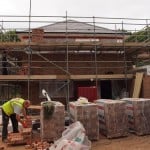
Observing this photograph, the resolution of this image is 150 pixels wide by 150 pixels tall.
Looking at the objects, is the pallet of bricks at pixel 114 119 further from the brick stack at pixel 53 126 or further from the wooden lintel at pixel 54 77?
the wooden lintel at pixel 54 77

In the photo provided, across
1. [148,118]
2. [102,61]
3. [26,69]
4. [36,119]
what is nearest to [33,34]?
[26,69]

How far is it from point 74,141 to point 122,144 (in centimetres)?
242

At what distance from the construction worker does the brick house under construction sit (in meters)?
4.89

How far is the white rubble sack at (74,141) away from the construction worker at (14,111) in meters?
1.84

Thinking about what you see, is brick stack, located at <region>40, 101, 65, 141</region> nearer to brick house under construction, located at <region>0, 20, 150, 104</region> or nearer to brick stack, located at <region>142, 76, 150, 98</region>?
brick house under construction, located at <region>0, 20, 150, 104</region>

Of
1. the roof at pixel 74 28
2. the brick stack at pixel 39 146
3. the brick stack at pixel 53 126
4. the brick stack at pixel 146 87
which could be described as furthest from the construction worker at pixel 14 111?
the roof at pixel 74 28

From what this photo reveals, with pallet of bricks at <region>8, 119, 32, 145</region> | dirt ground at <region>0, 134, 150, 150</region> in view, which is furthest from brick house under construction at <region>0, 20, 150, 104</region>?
pallet of bricks at <region>8, 119, 32, 145</region>

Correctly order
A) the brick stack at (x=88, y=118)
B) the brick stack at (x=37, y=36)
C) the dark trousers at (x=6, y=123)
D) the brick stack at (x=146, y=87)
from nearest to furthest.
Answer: the brick stack at (x=88, y=118), the dark trousers at (x=6, y=123), the brick stack at (x=146, y=87), the brick stack at (x=37, y=36)

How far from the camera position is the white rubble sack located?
8.82m

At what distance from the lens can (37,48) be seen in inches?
688

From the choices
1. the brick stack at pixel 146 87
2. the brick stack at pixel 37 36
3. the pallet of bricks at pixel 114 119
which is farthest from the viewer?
the brick stack at pixel 37 36

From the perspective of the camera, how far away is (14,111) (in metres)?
11.1

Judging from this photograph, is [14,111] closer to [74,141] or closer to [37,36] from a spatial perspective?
[74,141]

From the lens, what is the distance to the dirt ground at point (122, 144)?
34.3 feet
